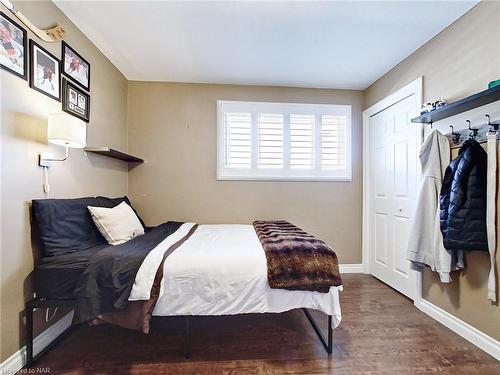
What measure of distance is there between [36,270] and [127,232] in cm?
66

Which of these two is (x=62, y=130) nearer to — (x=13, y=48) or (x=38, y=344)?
(x=13, y=48)

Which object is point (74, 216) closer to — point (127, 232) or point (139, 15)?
point (127, 232)

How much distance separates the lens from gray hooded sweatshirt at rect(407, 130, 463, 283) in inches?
80.4

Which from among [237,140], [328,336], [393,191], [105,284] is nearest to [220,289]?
[105,284]

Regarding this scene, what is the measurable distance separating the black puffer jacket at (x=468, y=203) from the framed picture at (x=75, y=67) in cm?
326

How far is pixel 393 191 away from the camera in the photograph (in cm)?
288

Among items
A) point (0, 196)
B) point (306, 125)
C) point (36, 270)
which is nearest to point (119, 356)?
point (36, 270)

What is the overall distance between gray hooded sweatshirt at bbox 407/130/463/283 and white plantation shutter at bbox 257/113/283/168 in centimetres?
166

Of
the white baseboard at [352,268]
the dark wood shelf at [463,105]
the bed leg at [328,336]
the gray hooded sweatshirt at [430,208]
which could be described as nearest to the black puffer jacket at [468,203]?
the gray hooded sweatshirt at [430,208]

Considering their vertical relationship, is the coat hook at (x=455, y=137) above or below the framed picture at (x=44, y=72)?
below

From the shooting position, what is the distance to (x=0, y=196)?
4.73 feet

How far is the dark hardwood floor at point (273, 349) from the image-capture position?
1579mm

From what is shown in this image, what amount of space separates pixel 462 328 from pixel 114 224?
119 inches

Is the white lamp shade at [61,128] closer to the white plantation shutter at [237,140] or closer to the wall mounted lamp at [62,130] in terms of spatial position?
the wall mounted lamp at [62,130]
